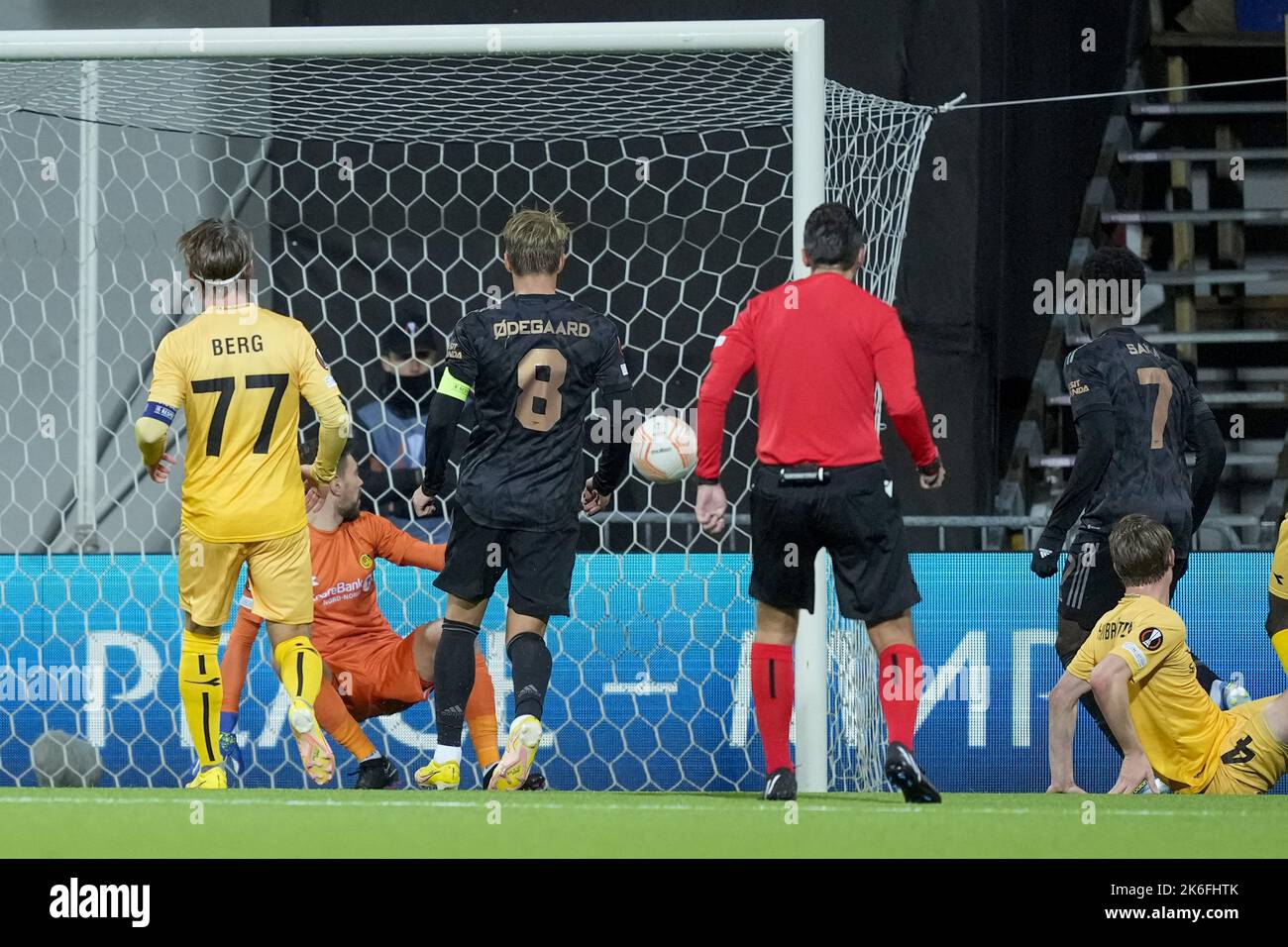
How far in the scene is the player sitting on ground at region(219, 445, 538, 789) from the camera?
18.0 feet

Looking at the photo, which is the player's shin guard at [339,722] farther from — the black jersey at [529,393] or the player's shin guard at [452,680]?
the black jersey at [529,393]

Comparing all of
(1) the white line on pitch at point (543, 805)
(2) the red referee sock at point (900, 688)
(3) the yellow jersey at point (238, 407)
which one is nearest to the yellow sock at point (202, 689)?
(3) the yellow jersey at point (238, 407)

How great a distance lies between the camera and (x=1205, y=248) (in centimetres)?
912

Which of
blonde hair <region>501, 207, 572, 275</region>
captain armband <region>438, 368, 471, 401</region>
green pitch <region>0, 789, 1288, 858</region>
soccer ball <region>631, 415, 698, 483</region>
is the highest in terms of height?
blonde hair <region>501, 207, 572, 275</region>

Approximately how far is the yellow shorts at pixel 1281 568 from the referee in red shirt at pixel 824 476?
1.34m

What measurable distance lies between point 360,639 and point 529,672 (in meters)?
1.16

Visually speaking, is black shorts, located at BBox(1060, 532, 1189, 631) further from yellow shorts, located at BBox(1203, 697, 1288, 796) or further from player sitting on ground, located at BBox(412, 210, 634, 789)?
player sitting on ground, located at BBox(412, 210, 634, 789)

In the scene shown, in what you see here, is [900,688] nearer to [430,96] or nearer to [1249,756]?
[1249,756]

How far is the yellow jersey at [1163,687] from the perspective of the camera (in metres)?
5.06

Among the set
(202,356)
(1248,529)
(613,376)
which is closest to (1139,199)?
(1248,529)

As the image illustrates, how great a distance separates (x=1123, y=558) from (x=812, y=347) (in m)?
1.44

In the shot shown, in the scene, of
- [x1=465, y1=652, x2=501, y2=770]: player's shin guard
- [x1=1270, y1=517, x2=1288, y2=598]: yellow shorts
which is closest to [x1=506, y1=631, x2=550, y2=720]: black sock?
[x1=465, y1=652, x2=501, y2=770]: player's shin guard

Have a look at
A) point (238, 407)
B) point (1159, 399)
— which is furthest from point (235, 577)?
point (1159, 399)

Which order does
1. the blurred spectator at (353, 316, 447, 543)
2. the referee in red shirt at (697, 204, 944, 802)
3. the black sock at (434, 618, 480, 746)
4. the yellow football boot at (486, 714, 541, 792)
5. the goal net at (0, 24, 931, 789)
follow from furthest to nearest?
the blurred spectator at (353, 316, 447, 543) → the goal net at (0, 24, 931, 789) → the black sock at (434, 618, 480, 746) → the yellow football boot at (486, 714, 541, 792) → the referee in red shirt at (697, 204, 944, 802)
